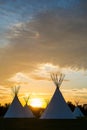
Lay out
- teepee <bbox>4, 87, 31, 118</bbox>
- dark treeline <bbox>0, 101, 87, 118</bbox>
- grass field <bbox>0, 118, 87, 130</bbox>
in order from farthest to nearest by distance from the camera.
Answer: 1. dark treeline <bbox>0, 101, 87, 118</bbox>
2. teepee <bbox>4, 87, 31, 118</bbox>
3. grass field <bbox>0, 118, 87, 130</bbox>

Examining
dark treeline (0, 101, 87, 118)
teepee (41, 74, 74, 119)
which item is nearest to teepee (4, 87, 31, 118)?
teepee (41, 74, 74, 119)

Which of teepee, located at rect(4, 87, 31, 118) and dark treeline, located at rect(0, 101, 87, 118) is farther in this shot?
dark treeline, located at rect(0, 101, 87, 118)

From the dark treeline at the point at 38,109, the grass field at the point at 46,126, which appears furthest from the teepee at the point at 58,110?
the dark treeline at the point at 38,109

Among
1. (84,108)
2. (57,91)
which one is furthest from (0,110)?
(57,91)

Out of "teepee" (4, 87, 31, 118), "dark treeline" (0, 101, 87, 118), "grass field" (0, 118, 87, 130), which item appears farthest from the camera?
"dark treeline" (0, 101, 87, 118)

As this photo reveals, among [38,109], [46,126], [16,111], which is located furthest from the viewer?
[38,109]

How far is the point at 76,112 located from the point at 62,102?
14331mm

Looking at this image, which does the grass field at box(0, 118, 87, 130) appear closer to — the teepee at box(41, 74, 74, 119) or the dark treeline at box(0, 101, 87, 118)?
the teepee at box(41, 74, 74, 119)

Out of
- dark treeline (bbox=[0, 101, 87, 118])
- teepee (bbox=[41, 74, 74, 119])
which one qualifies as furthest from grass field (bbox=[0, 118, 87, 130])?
dark treeline (bbox=[0, 101, 87, 118])

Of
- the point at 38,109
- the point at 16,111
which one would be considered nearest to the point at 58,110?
the point at 16,111

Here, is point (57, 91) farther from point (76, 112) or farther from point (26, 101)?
point (76, 112)

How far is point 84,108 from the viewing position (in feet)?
210

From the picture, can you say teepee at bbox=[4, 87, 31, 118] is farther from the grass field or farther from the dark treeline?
the dark treeline

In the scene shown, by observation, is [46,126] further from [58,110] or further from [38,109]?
[38,109]
